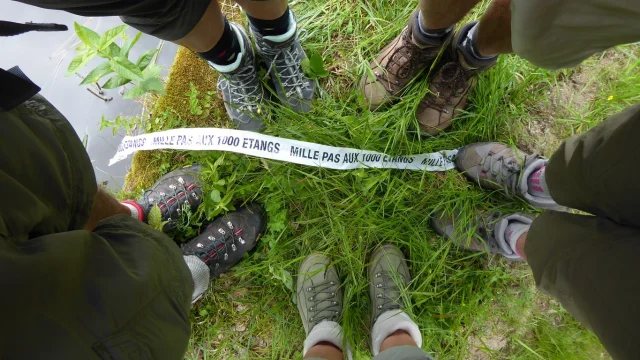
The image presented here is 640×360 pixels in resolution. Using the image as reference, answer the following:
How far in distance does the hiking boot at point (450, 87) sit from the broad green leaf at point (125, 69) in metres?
1.14

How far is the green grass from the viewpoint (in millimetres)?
1540

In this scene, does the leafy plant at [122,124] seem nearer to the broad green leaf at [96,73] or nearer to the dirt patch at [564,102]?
the broad green leaf at [96,73]

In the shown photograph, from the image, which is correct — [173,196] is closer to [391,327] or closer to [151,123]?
[151,123]

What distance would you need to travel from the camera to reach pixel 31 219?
69 centimetres

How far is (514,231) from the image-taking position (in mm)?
1376

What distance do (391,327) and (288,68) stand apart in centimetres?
114

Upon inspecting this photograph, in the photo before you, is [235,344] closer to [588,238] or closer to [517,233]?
[517,233]

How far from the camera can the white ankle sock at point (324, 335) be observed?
1437 mm

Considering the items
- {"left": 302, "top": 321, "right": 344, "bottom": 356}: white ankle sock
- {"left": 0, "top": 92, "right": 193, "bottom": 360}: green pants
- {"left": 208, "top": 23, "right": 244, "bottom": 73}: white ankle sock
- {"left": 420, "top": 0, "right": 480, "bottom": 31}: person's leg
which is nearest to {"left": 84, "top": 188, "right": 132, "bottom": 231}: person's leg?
{"left": 0, "top": 92, "right": 193, "bottom": 360}: green pants

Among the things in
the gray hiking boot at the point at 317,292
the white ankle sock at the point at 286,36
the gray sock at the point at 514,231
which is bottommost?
the gray hiking boot at the point at 317,292

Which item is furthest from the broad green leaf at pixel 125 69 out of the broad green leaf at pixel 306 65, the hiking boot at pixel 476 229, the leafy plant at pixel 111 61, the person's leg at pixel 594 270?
the person's leg at pixel 594 270

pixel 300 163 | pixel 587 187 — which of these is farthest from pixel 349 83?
pixel 587 187

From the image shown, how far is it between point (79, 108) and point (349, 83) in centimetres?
135

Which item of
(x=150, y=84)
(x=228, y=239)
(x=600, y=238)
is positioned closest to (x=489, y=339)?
(x=600, y=238)
